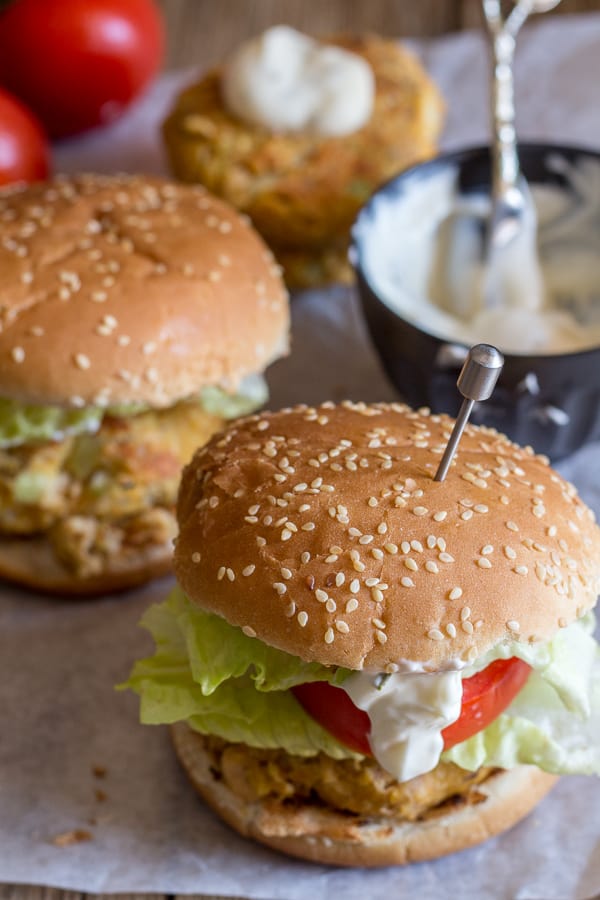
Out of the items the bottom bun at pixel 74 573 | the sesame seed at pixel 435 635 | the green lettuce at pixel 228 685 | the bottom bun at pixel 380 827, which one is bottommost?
the bottom bun at pixel 74 573

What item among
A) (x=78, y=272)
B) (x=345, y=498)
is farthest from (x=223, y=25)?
(x=345, y=498)

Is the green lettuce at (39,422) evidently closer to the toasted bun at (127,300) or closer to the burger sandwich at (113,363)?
the burger sandwich at (113,363)

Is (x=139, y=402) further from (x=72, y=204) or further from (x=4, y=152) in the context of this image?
(x=4, y=152)

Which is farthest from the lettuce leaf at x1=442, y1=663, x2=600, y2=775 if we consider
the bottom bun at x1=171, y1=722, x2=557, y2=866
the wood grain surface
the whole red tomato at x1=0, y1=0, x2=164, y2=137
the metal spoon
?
the wood grain surface

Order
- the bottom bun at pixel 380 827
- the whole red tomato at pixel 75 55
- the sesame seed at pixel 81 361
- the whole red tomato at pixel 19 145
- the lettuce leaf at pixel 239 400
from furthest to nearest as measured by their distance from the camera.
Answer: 1. the whole red tomato at pixel 75 55
2. the whole red tomato at pixel 19 145
3. the lettuce leaf at pixel 239 400
4. the sesame seed at pixel 81 361
5. the bottom bun at pixel 380 827

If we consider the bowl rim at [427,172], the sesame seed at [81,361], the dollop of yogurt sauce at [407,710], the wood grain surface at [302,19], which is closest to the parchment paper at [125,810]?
the dollop of yogurt sauce at [407,710]
